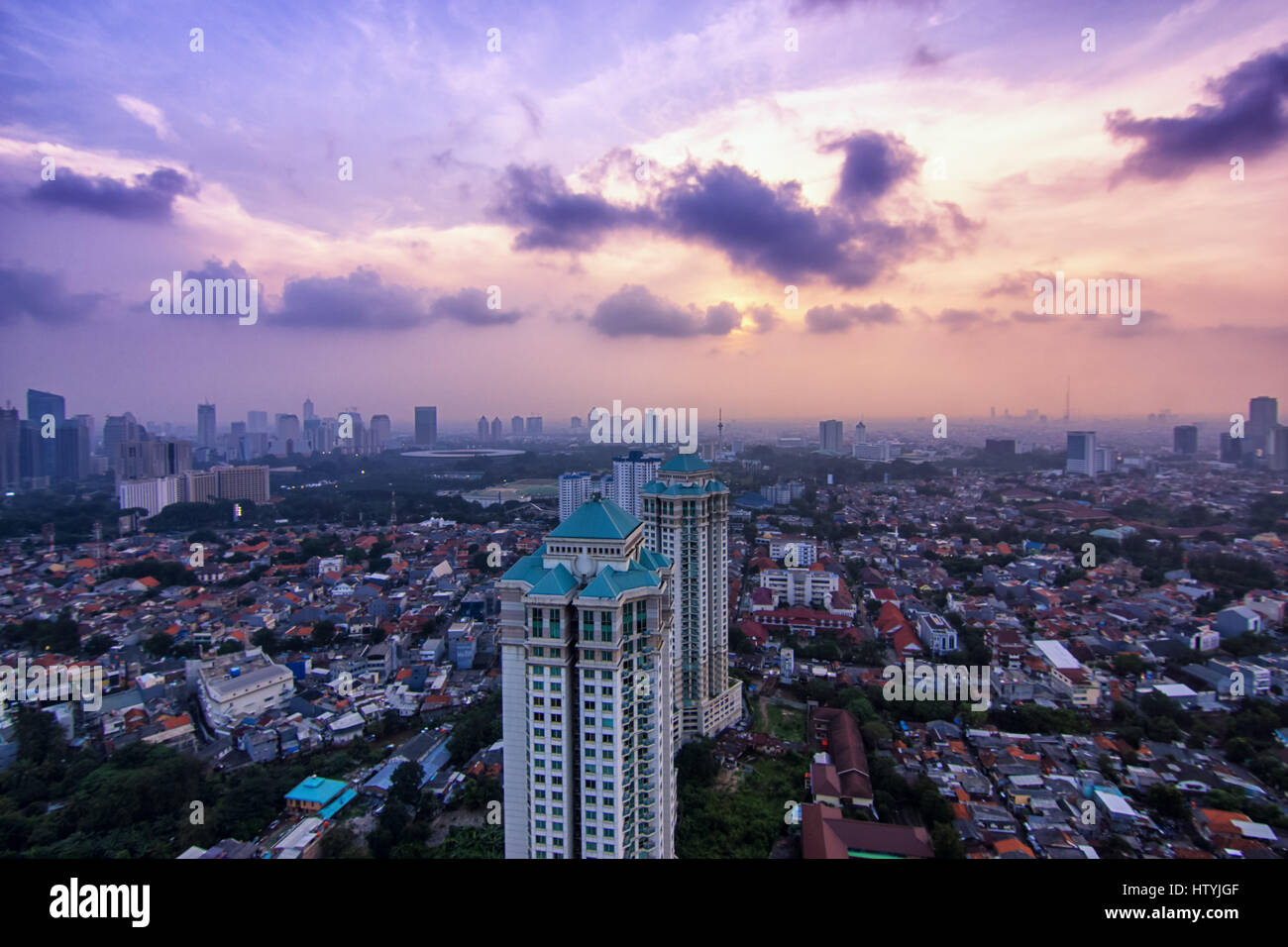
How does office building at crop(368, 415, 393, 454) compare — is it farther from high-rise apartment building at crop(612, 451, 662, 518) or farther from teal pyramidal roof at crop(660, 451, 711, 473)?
teal pyramidal roof at crop(660, 451, 711, 473)

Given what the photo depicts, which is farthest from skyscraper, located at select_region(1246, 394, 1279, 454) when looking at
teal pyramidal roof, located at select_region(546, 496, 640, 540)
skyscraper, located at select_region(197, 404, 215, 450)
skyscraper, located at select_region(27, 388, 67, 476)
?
skyscraper, located at select_region(197, 404, 215, 450)

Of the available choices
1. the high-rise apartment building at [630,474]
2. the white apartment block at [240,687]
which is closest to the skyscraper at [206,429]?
the high-rise apartment building at [630,474]

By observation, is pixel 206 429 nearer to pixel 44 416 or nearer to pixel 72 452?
pixel 72 452

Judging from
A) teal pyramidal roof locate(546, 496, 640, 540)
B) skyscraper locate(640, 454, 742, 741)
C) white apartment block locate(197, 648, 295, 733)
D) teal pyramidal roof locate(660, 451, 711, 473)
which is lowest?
white apartment block locate(197, 648, 295, 733)

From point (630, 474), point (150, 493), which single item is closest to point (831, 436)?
point (630, 474)
